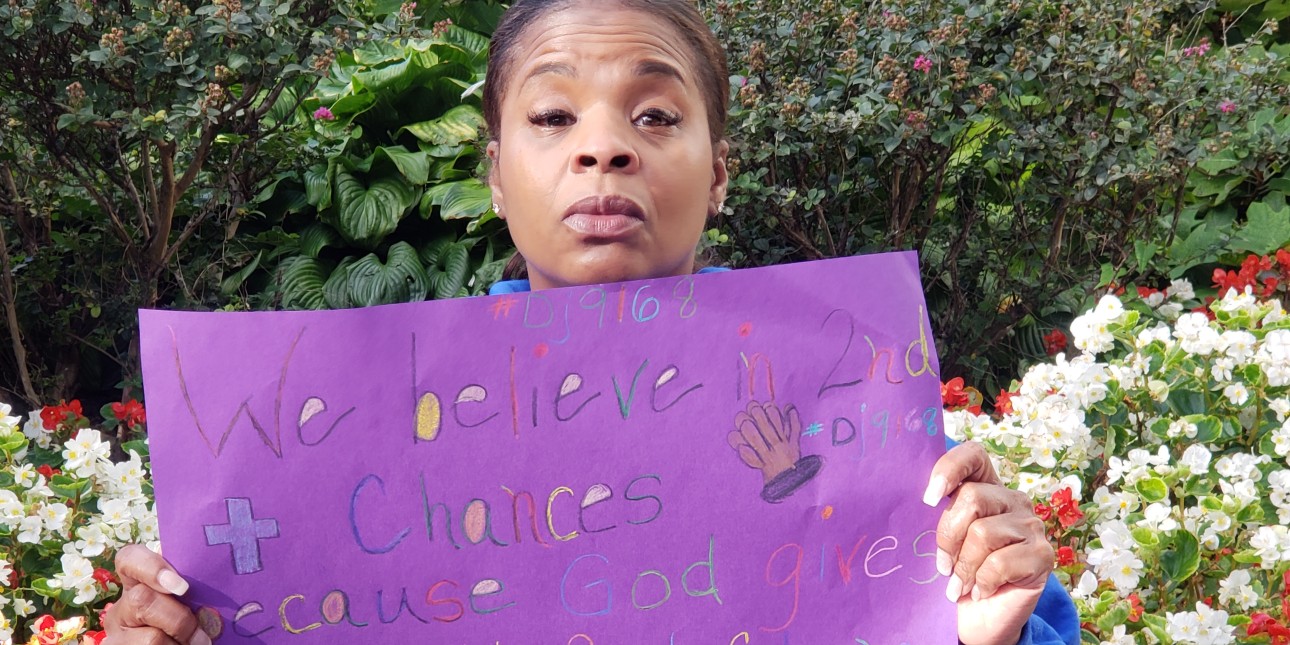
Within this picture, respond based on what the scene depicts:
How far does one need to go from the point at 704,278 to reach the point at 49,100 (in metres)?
2.68

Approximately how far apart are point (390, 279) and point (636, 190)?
317 centimetres

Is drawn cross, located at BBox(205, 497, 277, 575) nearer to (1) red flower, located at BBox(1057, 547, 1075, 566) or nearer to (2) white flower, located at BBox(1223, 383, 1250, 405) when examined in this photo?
(1) red flower, located at BBox(1057, 547, 1075, 566)

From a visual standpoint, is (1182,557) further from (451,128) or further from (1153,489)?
(451,128)

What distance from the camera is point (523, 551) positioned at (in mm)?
1253

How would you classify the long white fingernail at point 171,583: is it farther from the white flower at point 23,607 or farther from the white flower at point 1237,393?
the white flower at point 1237,393

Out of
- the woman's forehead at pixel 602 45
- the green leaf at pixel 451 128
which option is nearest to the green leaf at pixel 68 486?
the woman's forehead at pixel 602 45

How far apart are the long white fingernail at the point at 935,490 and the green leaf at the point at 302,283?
3.54m

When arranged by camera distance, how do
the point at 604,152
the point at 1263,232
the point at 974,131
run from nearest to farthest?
the point at 604,152 < the point at 974,131 < the point at 1263,232

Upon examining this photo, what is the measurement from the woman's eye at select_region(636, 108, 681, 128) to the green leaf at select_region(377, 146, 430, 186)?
3.36 metres

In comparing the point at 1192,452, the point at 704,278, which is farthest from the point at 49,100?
the point at 1192,452

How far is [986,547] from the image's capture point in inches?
48.6

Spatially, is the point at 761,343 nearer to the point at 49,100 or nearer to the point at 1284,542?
the point at 1284,542

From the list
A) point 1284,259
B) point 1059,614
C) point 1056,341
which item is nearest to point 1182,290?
point 1284,259

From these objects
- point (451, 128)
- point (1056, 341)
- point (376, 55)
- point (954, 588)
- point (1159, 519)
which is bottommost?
point (954, 588)
